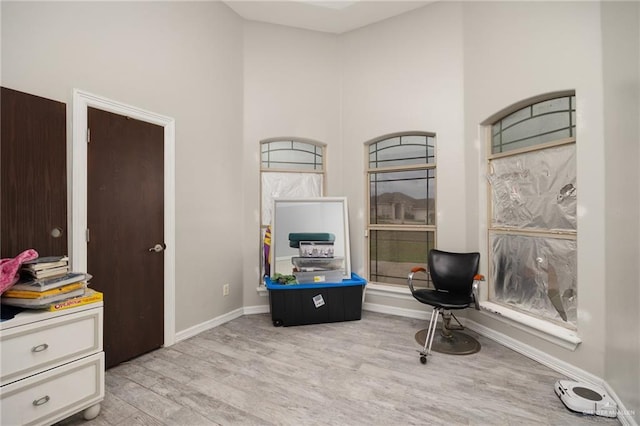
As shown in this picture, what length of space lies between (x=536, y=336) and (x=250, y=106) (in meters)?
3.89

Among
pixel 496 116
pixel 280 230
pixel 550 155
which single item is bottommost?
pixel 280 230

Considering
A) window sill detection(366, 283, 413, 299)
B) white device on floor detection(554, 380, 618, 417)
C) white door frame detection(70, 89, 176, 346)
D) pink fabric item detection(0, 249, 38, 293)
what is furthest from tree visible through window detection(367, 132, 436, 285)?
pink fabric item detection(0, 249, 38, 293)

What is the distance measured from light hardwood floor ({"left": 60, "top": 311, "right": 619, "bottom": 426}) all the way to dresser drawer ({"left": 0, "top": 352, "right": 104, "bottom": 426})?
22 centimetres

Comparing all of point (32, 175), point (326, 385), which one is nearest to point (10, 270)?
point (32, 175)

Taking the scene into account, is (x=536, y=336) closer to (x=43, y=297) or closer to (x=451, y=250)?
(x=451, y=250)

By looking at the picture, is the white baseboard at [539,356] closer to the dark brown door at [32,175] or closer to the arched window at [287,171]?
the arched window at [287,171]

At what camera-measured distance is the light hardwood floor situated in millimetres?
1875

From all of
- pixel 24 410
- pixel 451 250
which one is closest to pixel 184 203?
pixel 24 410

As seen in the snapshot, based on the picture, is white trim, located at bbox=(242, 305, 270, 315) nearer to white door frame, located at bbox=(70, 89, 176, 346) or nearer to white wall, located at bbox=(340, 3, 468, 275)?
white door frame, located at bbox=(70, 89, 176, 346)

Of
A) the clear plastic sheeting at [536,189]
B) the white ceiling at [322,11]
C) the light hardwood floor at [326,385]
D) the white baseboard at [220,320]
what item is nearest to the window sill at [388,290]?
the light hardwood floor at [326,385]

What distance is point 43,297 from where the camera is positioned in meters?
1.62

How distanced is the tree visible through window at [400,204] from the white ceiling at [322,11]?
152 cm

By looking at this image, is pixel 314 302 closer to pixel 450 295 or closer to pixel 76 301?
pixel 450 295

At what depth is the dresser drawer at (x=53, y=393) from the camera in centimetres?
150
